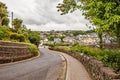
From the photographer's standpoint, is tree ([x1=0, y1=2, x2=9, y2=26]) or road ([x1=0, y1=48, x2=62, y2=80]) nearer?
road ([x1=0, y1=48, x2=62, y2=80])

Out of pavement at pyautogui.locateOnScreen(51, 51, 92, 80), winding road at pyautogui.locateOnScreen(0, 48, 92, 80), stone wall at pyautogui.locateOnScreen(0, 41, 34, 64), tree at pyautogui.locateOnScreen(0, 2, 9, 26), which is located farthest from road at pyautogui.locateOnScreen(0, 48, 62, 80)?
tree at pyautogui.locateOnScreen(0, 2, 9, 26)

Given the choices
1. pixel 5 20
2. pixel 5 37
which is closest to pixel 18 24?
pixel 5 20

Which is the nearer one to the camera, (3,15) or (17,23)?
(3,15)

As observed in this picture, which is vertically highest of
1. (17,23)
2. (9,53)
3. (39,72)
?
(17,23)

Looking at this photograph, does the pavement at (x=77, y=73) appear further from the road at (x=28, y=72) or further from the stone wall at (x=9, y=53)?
the stone wall at (x=9, y=53)

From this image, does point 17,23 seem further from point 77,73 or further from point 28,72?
point 77,73

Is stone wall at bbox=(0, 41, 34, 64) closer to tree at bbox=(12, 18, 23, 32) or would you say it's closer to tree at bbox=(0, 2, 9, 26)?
tree at bbox=(0, 2, 9, 26)

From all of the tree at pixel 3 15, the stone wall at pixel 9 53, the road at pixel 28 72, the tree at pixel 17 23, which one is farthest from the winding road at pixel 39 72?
the tree at pixel 17 23

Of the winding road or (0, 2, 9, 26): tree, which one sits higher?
(0, 2, 9, 26): tree

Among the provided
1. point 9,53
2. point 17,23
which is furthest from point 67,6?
point 17,23

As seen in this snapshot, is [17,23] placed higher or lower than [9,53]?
higher

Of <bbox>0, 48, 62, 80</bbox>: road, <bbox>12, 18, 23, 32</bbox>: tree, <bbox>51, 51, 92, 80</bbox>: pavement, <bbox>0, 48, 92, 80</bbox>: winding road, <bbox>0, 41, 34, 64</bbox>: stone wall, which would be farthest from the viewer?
<bbox>12, 18, 23, 32</bbox>: tree

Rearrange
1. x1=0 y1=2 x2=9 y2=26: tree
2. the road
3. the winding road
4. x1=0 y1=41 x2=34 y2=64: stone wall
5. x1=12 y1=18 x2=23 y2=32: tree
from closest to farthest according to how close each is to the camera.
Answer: the winding road, the road, x1=0 y1=41 x2=34 y2=64: stone wall, x1=0 y1=2 x2=9 y2=26: tree, x1=12 y1=18 x2=23 y2=32: tree

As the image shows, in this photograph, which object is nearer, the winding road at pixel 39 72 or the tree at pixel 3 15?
the winding road at pixel 39 72
